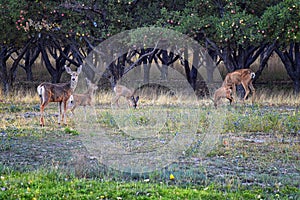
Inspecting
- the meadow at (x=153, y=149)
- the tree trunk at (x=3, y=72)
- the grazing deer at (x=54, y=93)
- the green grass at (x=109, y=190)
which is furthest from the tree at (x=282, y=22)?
the tree trunk at (x=3, y=72)

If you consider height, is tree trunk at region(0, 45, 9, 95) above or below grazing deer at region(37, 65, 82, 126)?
above

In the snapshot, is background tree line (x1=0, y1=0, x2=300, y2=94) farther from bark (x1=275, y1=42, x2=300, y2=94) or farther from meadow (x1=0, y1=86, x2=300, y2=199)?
meadow (x1=0, y1=86, x2=300, y2=199)

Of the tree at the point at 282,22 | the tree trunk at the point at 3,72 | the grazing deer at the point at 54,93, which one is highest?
the tree at the point at 282,22

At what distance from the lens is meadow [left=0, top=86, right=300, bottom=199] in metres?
6.25

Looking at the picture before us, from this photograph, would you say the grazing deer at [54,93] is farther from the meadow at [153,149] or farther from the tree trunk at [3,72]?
the tree trunk at [3,72]

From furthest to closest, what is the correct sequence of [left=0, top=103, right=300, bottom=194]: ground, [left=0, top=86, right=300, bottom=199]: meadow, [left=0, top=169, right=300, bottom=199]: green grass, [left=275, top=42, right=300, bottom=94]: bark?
1. [left=275, top=42, right=300, bottom=94]: bark
2. [left=0, top=103, right=300, bottom=194]: ground
3. [left=0, top=86, right=300, bottom=199]: meadow
4. [left=0, top=169, right=300, bottom=199]: green grass

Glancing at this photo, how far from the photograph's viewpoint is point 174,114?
14.5 metres

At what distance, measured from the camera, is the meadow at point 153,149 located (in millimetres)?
6254

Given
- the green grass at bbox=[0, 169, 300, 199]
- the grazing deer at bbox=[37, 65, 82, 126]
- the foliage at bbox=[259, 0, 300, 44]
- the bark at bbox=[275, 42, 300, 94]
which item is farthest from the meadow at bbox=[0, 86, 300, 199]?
the bark at bbox=[275, 42, 300, 94]

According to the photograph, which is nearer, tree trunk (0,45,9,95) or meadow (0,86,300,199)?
meadow (0,86,300,199)

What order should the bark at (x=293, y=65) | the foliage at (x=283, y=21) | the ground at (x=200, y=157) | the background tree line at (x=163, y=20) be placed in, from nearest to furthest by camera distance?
the ground at (x=200, y=157) → the foliage at (x=283, y=21) → the background tree line at (x=163, y=20) → the bark at (x=293, y=65)

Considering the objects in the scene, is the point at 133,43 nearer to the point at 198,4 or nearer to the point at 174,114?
the point at 198,4

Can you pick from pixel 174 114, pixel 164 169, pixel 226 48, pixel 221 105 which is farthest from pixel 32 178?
pixel 226 48

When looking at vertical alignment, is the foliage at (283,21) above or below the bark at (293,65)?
above
